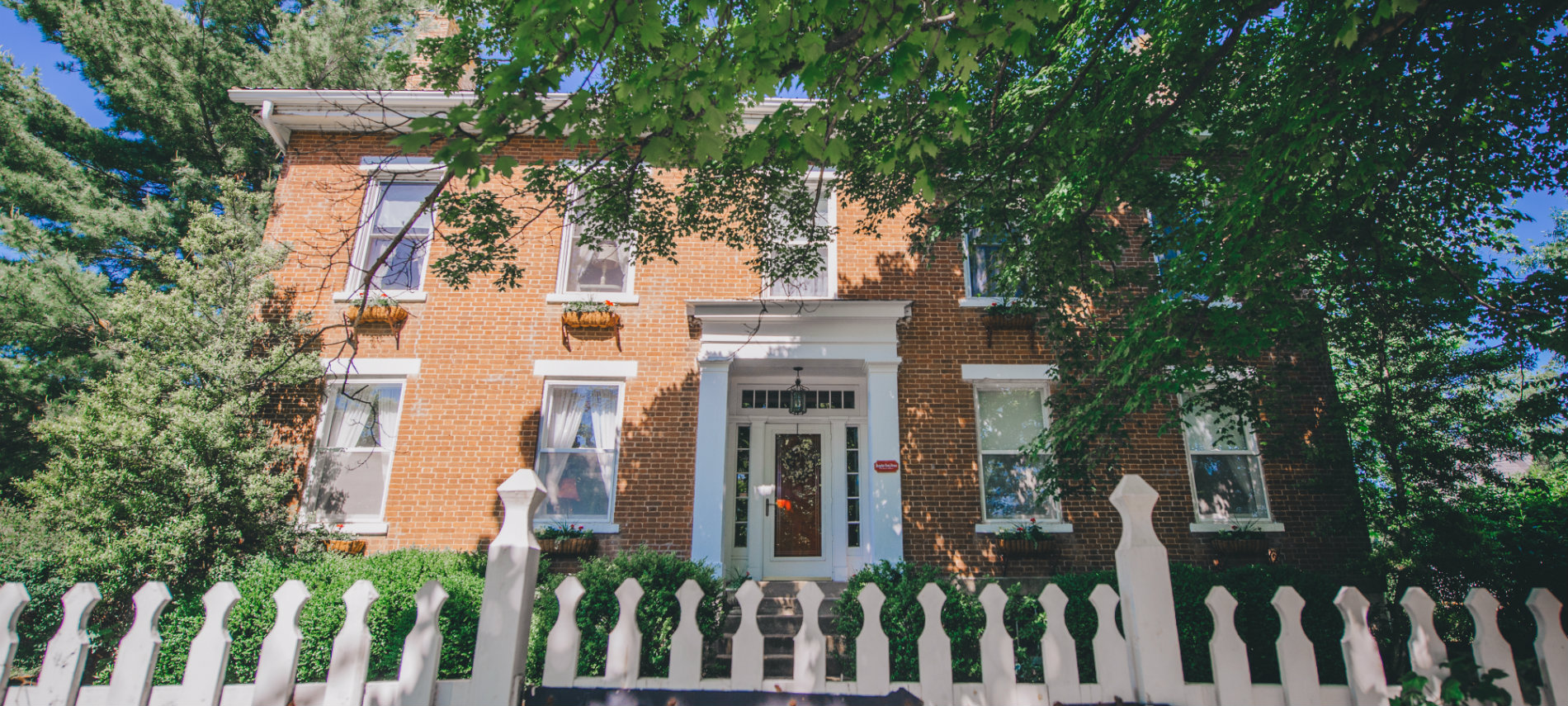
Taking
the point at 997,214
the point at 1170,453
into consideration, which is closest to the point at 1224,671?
the point at 997,214

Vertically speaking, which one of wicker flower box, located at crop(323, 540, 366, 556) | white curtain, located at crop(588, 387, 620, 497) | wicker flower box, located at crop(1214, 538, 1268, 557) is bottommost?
wicker flower box, located at crop(323, 540, 366, 556)

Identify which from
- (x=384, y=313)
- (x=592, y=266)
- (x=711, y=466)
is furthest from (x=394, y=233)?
(x=711, y=466)

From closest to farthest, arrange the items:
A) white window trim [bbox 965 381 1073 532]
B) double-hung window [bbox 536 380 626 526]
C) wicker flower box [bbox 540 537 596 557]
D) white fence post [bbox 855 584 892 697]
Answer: white fence post [bbox 855 584 892 697] < wicker flower box [bbox 540 537 596 557] < white window trim [bbox 965 381 1073 532] < double-hung window [bbox 536 380 626 526]

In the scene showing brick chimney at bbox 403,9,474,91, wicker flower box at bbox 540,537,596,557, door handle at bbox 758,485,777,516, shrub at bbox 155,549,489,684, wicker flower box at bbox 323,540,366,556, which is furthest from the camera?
brick chimney at bbox 403,9,474,91

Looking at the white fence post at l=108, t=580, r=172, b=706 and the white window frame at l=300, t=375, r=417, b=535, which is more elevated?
the white window frame at l=300, t=375, r=417, b=535

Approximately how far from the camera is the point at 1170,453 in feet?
30.6

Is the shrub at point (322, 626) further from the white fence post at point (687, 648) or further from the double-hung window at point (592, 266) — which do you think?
the double-hung window at point (592, 266)

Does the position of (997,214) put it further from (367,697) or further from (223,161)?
(223,161)

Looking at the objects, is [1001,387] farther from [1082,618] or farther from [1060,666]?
[1060,666]

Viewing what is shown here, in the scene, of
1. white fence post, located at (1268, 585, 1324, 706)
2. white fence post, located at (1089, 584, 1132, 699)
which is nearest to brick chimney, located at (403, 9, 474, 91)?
white fence post, located at (1089, 584, 1132, 699)

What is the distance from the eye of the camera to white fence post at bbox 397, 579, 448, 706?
2662 millimetres

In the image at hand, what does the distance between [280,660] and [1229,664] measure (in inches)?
156

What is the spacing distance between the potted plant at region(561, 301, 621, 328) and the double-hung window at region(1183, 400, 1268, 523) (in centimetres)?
836

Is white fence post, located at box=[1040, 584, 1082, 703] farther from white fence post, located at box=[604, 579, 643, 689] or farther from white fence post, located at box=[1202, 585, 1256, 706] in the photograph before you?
white fence post, located at box=[604, 579, 643, 689]
